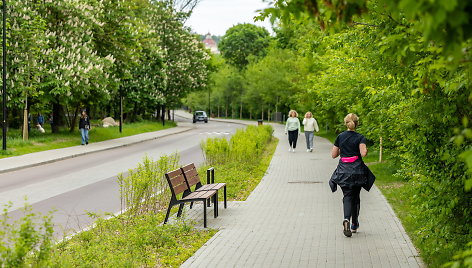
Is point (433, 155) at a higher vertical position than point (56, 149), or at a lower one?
higher

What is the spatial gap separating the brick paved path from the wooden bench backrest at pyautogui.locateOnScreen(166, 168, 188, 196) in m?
0.71

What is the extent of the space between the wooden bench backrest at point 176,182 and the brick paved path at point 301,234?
0.71 m

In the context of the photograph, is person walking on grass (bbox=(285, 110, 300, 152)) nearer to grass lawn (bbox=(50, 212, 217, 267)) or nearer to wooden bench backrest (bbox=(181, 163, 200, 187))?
wooden bench backrest (bbox=(181, 163, 200, 187))

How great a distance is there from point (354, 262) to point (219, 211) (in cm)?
Result: 446

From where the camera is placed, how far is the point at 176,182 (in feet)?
32.6

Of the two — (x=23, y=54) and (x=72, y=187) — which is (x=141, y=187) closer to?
(x=72, y=187)

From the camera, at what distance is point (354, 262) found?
22.9ft

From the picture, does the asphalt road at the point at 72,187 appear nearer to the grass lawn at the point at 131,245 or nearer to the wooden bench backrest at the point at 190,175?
the grass lawn at the point at 131,245

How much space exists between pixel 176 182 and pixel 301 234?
2392 millimetres

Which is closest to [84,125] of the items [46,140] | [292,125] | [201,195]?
[46,140]

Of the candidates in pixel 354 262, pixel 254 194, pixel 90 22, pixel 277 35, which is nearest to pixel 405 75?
pixel 354 262

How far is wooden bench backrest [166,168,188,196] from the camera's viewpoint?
9516 millimetres

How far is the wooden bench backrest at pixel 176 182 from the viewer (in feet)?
31.2

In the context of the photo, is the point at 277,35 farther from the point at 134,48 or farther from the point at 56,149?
the point at 56,149
